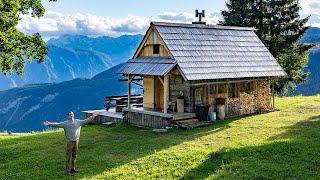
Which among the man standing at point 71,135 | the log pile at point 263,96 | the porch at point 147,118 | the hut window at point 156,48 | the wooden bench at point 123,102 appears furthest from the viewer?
the wooden bench at point 123,102

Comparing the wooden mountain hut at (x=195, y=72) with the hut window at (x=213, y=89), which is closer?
the wooden mountain hut at (x=195, y=72)

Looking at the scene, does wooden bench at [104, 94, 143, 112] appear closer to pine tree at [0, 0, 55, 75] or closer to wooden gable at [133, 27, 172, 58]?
wooden gable at [133, 27, 172, 58]

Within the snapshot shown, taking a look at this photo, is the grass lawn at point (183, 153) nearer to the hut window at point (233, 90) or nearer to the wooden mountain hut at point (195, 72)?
the wooden mountain hut at point (195, 72)

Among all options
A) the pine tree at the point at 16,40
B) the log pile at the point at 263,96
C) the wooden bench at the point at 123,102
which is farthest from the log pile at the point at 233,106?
the pine tree at the point at 16,40

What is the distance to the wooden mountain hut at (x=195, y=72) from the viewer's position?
2680 centimetres

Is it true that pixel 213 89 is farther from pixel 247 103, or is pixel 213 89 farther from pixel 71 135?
pixel 71 135

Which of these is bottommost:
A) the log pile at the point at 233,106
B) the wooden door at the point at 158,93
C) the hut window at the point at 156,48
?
the log pile at the point at 233,106

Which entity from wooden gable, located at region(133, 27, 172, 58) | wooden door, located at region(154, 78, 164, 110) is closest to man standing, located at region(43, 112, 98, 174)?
wooden gable, located at region(133, 27, 172, 58)

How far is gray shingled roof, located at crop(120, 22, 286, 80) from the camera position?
26.9 metres

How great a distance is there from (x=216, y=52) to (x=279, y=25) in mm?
17163

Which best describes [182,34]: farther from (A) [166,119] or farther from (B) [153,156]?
(B) [153,156]

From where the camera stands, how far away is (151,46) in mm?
29344

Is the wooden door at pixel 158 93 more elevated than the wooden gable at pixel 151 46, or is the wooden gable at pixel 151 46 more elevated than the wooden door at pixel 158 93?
the wooden gable at pixel 151 46

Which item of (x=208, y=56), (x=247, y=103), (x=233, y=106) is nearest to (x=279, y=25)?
(x=247, y=103)
